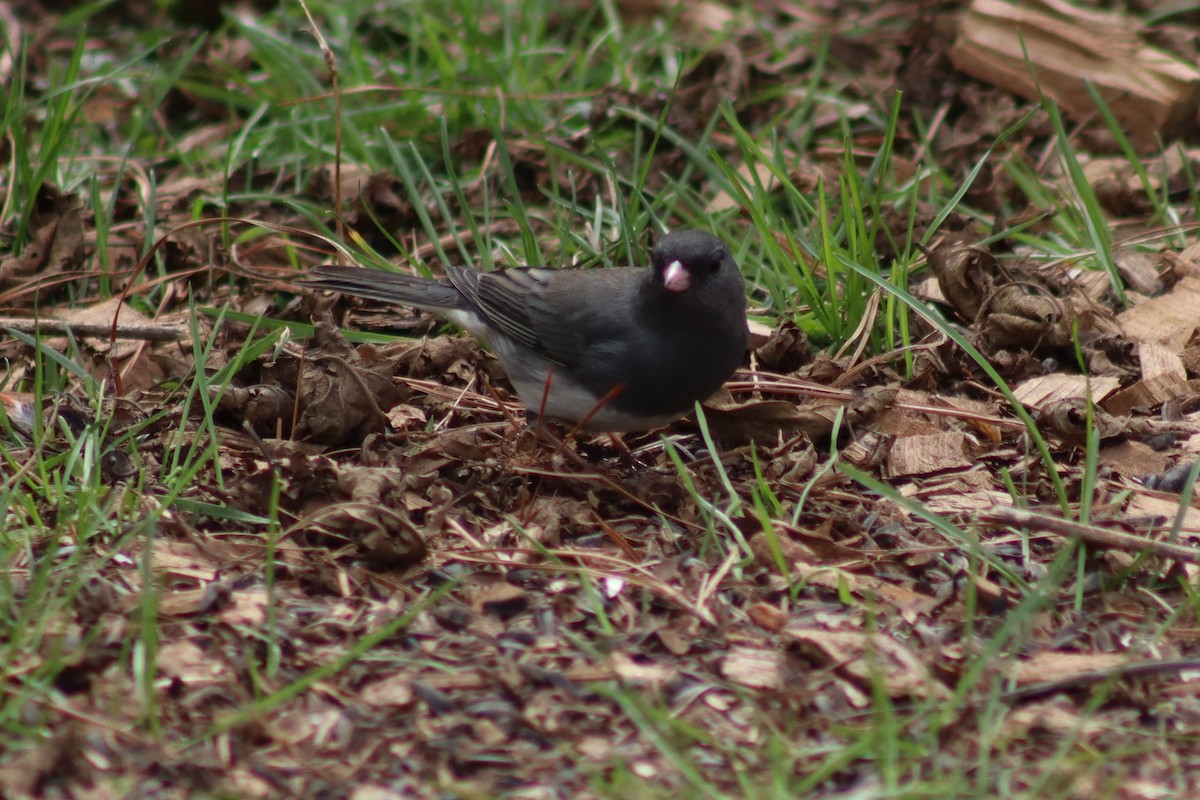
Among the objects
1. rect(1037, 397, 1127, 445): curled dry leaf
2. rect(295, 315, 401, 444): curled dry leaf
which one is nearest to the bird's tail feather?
rect(295, 315, 401, 444): curled dry leaf

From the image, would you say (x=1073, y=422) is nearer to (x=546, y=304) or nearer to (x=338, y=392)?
(x=546, y=304)

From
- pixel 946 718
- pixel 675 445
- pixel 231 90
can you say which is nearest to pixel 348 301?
pixel 675 445

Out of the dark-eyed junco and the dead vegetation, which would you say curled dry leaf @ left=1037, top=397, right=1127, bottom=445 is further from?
the dark-eyed junco

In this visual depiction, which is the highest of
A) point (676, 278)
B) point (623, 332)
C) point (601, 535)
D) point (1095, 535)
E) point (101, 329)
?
Answer: point (676, 278)

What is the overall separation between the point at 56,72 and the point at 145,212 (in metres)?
1.29

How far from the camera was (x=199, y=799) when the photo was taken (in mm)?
2225

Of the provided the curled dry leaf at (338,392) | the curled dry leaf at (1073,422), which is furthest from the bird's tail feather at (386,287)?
the curled dry leaf at (1073,422)

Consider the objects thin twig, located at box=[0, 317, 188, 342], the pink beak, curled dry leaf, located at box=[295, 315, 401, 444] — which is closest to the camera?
the pink beak

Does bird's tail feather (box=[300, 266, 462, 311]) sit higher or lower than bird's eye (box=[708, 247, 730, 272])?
lower

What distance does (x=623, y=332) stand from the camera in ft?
11.6

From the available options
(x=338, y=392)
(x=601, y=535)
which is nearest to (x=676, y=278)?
(x=601, y=535)

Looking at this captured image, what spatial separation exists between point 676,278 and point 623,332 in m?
0.25

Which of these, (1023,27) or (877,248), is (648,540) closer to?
(877,248)

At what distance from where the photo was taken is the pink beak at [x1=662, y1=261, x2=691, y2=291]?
3.36m
